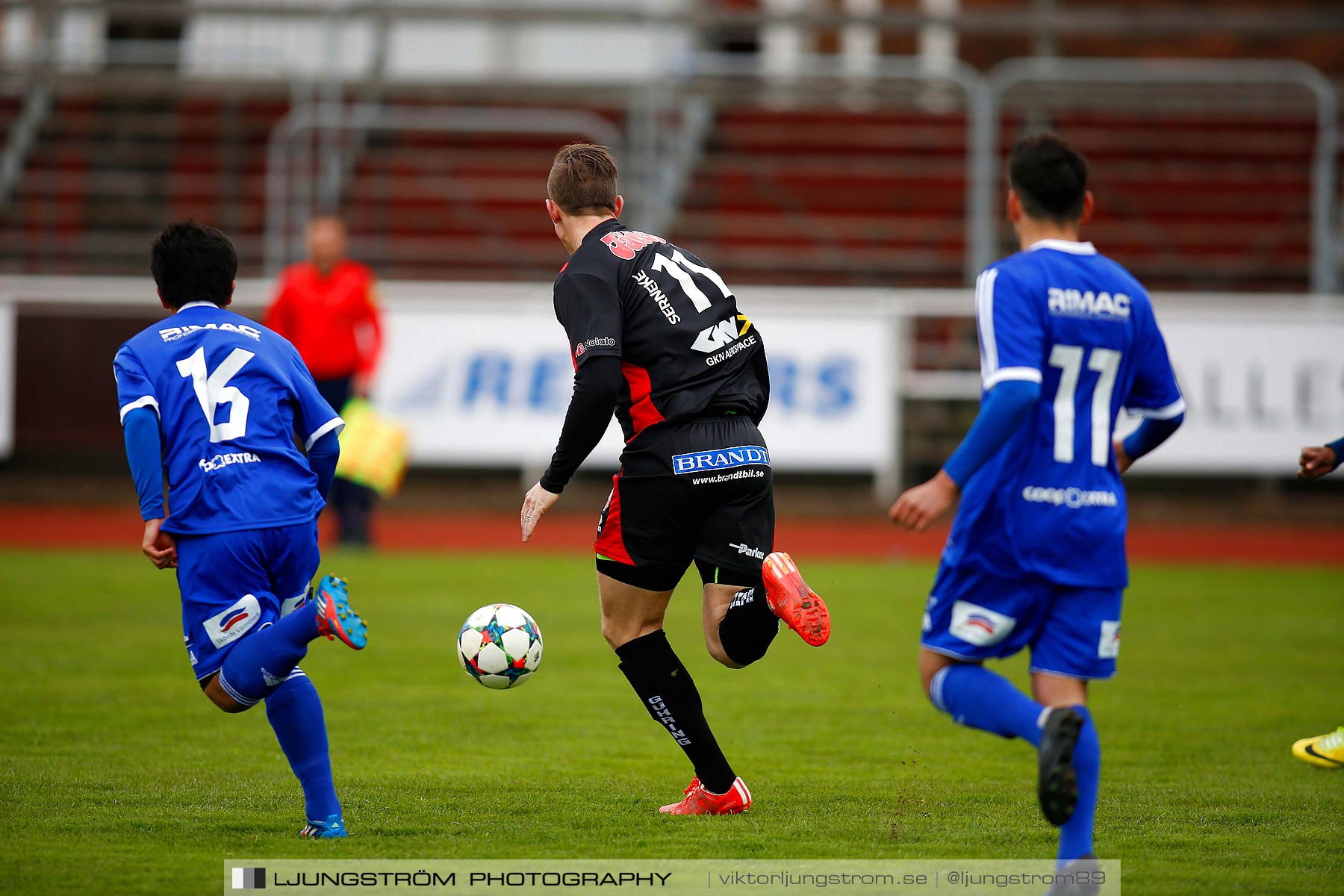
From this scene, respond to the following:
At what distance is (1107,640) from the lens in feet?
13.0

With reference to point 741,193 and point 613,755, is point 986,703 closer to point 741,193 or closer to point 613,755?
point 613,755

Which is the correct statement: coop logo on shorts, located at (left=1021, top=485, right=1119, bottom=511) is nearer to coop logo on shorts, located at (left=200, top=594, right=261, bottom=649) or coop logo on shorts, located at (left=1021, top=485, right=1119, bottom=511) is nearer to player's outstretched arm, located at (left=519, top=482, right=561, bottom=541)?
player's outstretched arm, located at (left=519, top=482, right=561, bottom=541)

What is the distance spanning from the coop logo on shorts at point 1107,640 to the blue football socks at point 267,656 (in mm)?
2218

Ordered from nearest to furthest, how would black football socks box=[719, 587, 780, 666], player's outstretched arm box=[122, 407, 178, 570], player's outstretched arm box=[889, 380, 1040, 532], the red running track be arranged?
player's outstretched arm box=[889, 380, 1040, 532]
player's outstretched arm box=[122, 407, 178, 570]
black football socks box=[719, 587, 780, 666]
the red running track

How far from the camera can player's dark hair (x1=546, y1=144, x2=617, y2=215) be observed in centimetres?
493

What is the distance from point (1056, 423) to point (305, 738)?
8.02 ft

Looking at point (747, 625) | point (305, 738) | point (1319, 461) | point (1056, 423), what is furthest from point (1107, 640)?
point (305, 738)

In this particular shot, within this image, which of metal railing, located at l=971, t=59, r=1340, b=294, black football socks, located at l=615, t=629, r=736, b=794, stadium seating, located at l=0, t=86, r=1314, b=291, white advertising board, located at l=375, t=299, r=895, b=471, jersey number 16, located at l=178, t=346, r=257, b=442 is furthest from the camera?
stadium seating, located at l=0, t=86, r=1314, b=291

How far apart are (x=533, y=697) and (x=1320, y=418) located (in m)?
9.21

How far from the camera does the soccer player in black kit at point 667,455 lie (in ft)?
15.6

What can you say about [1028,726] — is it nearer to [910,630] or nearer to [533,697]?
[533,697]

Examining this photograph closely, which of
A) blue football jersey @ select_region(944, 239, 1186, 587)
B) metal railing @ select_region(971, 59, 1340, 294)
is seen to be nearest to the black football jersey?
blue football jersey @ select_region(944, 239, 1186, 587)

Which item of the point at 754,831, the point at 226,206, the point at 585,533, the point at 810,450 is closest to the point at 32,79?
the point at 226,206

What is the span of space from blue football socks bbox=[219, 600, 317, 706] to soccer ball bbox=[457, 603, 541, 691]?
2.12ft
